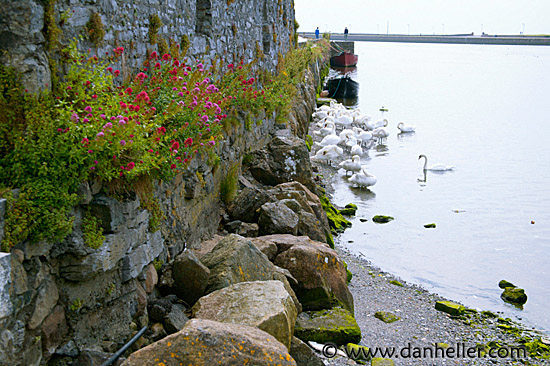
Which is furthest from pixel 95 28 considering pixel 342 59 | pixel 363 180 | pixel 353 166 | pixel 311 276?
pixel 342 59

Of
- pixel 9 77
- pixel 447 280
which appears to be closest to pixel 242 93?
pixel 447 280

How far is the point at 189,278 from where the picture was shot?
509 centimetres

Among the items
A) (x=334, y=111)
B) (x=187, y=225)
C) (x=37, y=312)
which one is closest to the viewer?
(x=37, y=312)

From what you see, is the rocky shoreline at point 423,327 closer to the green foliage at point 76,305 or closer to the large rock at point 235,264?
the large rock at point 235,264

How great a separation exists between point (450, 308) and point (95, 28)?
601 centimetres

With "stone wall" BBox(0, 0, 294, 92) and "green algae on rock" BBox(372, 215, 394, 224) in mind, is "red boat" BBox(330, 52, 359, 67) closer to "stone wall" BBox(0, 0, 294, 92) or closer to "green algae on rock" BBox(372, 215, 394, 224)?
"green algae on rock" BBox(372, 215, 394, 224)

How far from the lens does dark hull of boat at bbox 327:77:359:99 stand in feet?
121

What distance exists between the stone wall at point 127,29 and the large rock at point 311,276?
2561mm

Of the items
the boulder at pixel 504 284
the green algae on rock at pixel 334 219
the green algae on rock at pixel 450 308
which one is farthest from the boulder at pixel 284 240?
the green algae on rock at pixel 334 219

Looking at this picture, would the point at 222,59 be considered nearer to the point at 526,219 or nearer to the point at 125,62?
the point at 125,62

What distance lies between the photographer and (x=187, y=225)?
613cm

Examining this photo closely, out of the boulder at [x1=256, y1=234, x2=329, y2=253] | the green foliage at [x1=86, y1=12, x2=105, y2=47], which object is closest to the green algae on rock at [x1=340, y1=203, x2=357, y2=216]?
the boulder at [x1=256, y1=234, x2=329, y2=253]

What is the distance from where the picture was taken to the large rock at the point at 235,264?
5076 millimetres

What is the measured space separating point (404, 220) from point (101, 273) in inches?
393
